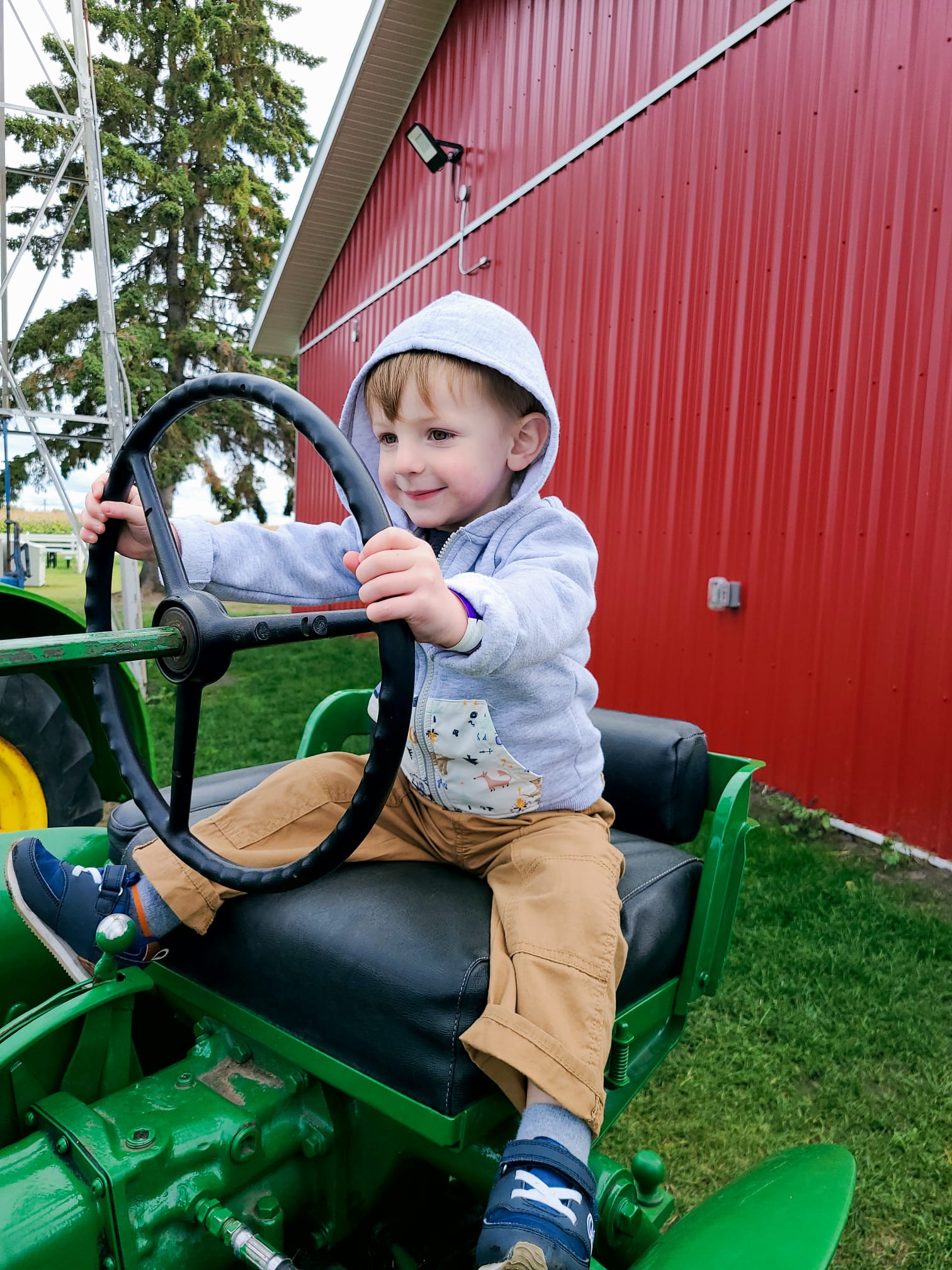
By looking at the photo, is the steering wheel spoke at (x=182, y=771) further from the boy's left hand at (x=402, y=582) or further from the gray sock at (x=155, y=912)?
the boy's left hand at (x=402, y=582)

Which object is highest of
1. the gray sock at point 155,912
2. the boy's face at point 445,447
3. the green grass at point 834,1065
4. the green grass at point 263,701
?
A: the boy's face at point 445,447

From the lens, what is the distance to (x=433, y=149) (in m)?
7.09

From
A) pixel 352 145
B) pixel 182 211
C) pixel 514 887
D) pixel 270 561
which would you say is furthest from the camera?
pixel 182 211

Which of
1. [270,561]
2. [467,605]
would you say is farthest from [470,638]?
[270,561]

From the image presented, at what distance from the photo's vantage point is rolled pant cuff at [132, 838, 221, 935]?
128cm

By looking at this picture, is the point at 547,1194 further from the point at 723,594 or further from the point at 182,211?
the point at 182,211

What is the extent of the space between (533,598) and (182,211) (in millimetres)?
16321

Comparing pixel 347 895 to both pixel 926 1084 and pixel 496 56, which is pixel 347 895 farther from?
pixel 496 56

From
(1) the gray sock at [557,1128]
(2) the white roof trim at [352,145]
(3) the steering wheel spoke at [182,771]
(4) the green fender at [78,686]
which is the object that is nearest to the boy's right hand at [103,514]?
A: (3) the steering wheel spoke at [182,771]

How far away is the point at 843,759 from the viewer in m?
3.72

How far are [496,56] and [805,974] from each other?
6.34 metres

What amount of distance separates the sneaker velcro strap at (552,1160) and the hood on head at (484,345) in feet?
2.77

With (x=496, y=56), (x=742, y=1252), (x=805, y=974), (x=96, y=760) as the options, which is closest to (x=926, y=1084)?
(x=805, y=974)

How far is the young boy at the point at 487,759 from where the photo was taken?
110 centimetres
